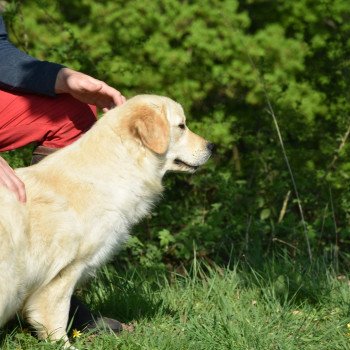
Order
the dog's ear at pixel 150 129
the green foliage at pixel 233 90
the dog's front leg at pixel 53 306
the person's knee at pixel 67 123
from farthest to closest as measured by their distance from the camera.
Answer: the green foliage at pixel 233 90
the person's knee at pixel 67 123
the dog's ear at pixel 150 129
the dog's front leg at pixel 53 306

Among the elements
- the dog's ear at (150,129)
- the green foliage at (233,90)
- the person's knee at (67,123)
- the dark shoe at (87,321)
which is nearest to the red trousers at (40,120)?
the person's knee at (67,123)

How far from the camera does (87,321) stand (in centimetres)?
478

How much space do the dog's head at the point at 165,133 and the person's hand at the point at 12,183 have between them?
701mm

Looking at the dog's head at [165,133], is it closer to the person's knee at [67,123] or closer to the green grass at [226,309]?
the person's knee at [67,123]

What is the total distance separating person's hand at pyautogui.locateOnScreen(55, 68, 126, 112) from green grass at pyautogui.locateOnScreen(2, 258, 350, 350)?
4.23 ft

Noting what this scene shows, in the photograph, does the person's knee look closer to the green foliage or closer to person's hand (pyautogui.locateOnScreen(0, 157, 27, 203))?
person's hand (pyautogui.locateOnScreen(0, 157, 27, 203))

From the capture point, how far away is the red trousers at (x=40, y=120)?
15.3ft

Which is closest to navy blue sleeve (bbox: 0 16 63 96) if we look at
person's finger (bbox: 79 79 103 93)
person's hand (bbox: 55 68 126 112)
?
person's hand (bbox: 55 68 126 112)

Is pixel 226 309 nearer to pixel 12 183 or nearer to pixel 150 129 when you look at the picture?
pixel 150 129

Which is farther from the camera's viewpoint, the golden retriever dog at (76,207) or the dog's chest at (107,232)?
the dog's chest at (107,232)

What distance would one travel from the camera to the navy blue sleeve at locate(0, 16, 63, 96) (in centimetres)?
467

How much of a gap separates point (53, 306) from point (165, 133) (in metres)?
1.12

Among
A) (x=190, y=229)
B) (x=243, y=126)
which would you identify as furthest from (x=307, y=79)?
(x=190, y=229)

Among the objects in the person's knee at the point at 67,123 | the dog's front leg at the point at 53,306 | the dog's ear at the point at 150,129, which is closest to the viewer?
the dog's front leg at the point at 53,306
